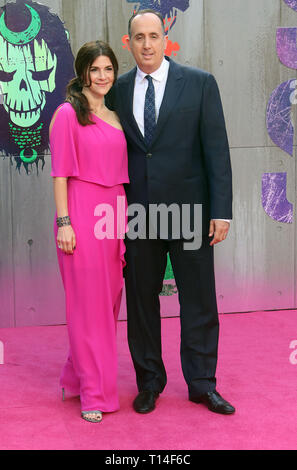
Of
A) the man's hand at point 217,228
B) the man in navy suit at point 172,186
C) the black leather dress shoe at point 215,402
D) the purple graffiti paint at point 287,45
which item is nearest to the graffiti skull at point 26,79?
the man in navy suit at point 172,186

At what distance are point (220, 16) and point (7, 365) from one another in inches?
97.9

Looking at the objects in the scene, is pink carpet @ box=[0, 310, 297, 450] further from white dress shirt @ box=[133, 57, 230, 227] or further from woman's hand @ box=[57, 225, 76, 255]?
white dress shirt @ box=[133, 57, 230, 227]

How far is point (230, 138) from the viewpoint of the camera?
15.8 ft

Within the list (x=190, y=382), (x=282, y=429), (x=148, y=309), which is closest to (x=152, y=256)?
(x=148, y=309)

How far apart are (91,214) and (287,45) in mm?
2300

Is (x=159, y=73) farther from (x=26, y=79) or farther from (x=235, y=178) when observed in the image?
(x=235, y=178)

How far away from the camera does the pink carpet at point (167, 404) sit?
2.86m

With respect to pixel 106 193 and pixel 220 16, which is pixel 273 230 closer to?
pixel 220 16

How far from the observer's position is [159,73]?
10.6 ft

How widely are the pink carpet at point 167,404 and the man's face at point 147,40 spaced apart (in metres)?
1.49

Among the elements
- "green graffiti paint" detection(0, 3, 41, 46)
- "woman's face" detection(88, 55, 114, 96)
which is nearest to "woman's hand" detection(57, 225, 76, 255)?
"woman's face" detection(88, 55, 114, 96)

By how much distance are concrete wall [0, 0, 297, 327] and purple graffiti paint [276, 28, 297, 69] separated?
33mm

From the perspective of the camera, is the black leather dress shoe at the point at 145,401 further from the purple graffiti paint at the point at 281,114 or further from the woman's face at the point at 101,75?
the purple graffiti paint at the point at 281,114

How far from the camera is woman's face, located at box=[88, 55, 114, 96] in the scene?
3117 mm
